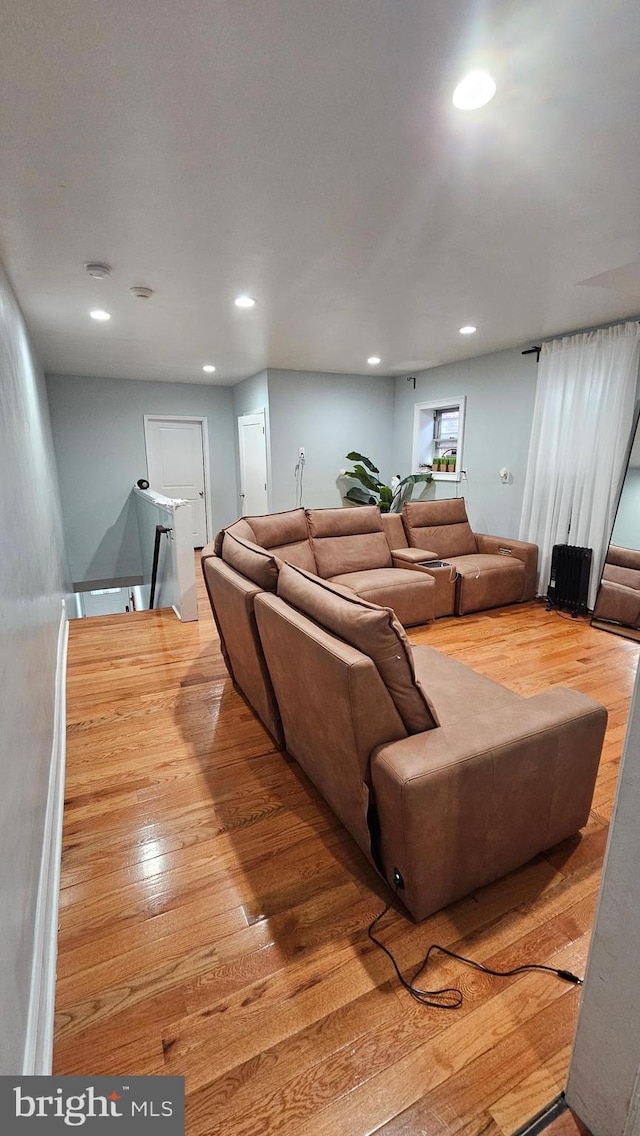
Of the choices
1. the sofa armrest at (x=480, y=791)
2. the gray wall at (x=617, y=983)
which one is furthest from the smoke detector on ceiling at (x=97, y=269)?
the gray wall at (x=617, y=983)

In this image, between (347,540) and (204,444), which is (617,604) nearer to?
(347,540)

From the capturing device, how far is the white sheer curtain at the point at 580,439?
3.71m

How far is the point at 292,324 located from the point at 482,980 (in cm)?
398

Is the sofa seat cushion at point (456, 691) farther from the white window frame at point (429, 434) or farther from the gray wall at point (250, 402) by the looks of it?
the gray wall at point (250, 402)

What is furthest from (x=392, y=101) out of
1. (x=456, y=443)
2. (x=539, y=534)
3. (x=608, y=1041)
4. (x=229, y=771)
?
(x=456, y=443)

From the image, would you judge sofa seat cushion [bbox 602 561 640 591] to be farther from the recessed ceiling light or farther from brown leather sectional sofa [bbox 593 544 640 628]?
the recessed ceiling light

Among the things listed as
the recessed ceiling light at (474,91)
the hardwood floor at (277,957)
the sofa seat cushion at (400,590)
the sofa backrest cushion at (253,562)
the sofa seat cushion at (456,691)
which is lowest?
the hardwood floor at (277,957)

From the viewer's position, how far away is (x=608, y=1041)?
86 centimetres

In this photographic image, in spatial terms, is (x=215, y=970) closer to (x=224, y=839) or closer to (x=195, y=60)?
(x=224, y=839)

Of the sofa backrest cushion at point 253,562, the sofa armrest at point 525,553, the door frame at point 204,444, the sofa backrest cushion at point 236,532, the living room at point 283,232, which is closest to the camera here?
the living room at point 283,232

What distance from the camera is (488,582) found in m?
4.09

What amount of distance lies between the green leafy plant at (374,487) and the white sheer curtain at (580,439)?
1.62 meters

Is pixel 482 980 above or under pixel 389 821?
under

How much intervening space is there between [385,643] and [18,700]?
3.46ft
